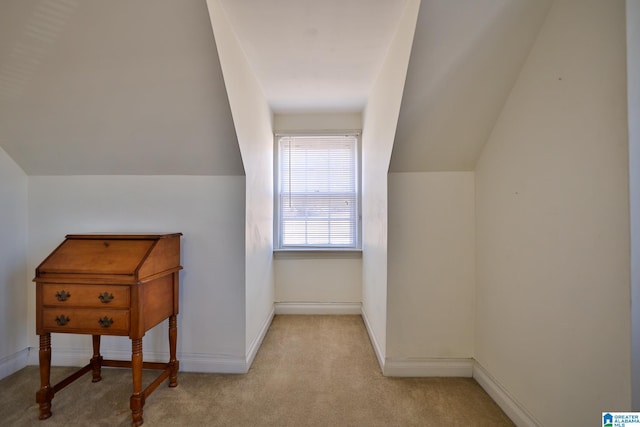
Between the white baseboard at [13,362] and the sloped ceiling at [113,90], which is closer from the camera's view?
the sloped ceiling at [113,90]

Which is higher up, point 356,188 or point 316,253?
point 356,188

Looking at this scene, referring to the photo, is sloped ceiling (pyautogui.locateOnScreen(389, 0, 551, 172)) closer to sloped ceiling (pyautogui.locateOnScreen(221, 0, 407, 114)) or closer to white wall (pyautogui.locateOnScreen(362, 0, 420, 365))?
white wall (pyautogui.locateOnScreen(362, 0, 420, 365))

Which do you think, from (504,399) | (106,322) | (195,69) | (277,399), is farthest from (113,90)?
(504,399)

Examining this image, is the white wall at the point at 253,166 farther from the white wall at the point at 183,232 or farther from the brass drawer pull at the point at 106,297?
the brass drawer pull at the point at 106,297

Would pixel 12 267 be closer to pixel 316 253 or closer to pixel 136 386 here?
pixel 136 386

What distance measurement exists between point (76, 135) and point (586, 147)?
279 centimetres

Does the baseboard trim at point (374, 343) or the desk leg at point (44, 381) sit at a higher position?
the desk leg at point (44, 381)

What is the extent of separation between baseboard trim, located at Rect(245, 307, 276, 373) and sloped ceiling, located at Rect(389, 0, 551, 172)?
1731 mm

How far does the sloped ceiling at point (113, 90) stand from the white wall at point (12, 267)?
13 centimetres

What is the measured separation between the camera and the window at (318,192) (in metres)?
3.29

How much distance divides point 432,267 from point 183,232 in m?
1.81

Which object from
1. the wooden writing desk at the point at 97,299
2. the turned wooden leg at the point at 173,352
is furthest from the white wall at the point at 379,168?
the wooden writing desk at the point at 97,299

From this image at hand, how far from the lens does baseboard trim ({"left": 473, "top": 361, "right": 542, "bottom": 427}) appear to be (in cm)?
146

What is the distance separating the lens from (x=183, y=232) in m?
2.06
